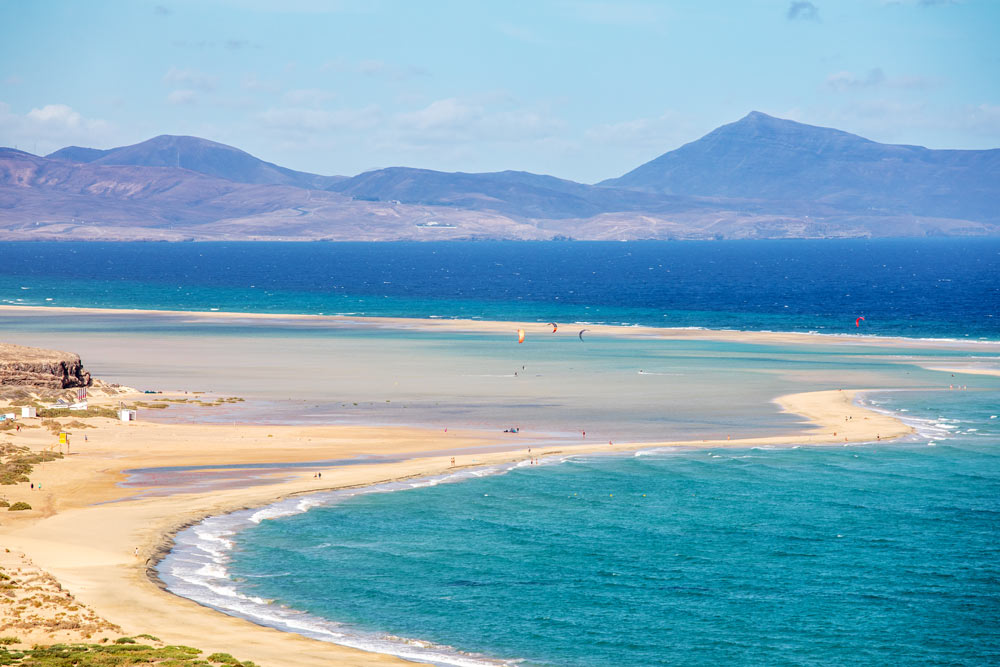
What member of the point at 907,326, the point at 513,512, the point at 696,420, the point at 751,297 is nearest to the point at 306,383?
the point at 696,420

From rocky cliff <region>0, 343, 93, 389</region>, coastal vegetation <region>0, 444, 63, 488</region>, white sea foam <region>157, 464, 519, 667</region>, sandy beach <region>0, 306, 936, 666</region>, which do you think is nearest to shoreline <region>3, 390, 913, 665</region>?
sandy beach <region>0, 306, 936, 666</region>

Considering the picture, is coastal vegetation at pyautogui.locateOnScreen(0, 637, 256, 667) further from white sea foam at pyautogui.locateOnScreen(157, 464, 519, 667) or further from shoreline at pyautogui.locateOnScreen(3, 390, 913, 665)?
white sea foam at pyautogui.locateOnScreen(157, 464, 519, 667)

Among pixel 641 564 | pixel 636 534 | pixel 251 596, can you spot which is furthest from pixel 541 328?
pixel 251 596

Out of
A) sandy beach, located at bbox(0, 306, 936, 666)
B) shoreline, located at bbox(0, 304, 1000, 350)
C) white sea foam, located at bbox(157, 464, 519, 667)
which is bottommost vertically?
white sea foam, located at bbox(157, 464, 519, 667)

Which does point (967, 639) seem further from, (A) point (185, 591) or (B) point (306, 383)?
(B) point (306, 383)

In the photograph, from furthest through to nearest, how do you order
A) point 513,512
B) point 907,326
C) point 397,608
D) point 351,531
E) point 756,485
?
point 907,326, point 756,485, point 513,512, point 351,531, point 397,608

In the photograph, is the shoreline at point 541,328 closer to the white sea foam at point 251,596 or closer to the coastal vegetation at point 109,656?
the white sea foam at point 251,596
